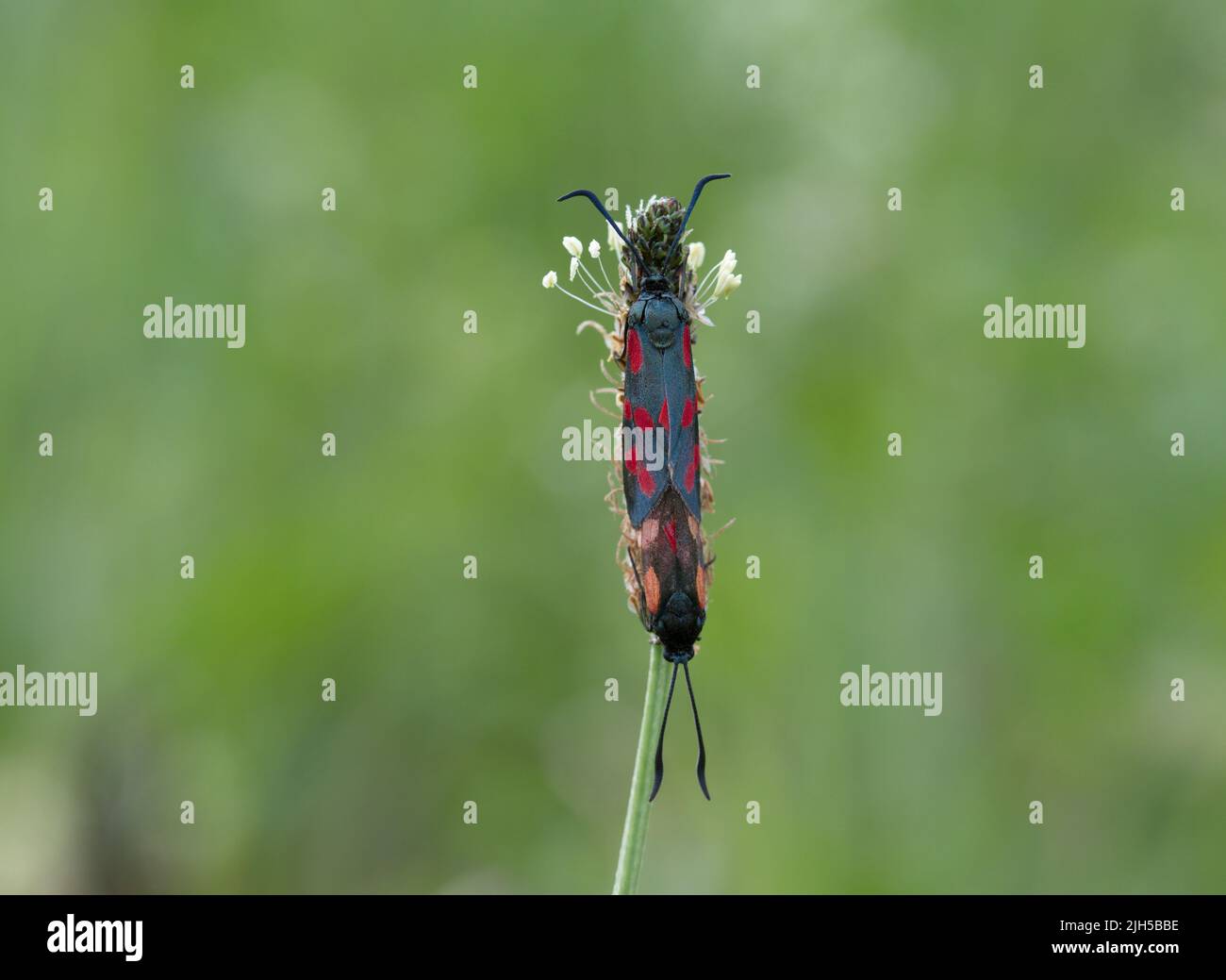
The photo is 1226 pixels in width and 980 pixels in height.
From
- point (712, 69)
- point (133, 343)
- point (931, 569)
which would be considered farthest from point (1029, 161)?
point (133, 343)

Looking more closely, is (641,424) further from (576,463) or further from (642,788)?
(576,463)

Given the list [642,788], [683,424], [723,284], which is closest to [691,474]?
[683,424]

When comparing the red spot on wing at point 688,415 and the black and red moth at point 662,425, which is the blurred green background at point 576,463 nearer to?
the black and red moth at point 662,425

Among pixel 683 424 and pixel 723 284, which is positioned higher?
pixel 723 284

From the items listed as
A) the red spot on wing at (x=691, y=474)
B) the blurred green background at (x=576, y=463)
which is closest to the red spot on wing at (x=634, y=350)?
the red spot on wing at (x=691, y=474)

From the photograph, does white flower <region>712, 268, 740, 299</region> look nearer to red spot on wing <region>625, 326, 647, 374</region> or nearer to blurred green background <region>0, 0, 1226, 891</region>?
red spot on wing <region>625, 326, 647, 374</region>

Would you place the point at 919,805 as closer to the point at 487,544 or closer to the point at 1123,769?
the point at 1123,769

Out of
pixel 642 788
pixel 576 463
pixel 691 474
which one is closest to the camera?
pixel 642 788

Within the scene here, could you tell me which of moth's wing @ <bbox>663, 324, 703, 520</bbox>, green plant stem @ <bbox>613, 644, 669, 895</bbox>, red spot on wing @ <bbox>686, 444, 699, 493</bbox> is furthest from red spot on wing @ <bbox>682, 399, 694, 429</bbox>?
green plant stem @ <bbox>613, 644, 669, 895</bbox>
